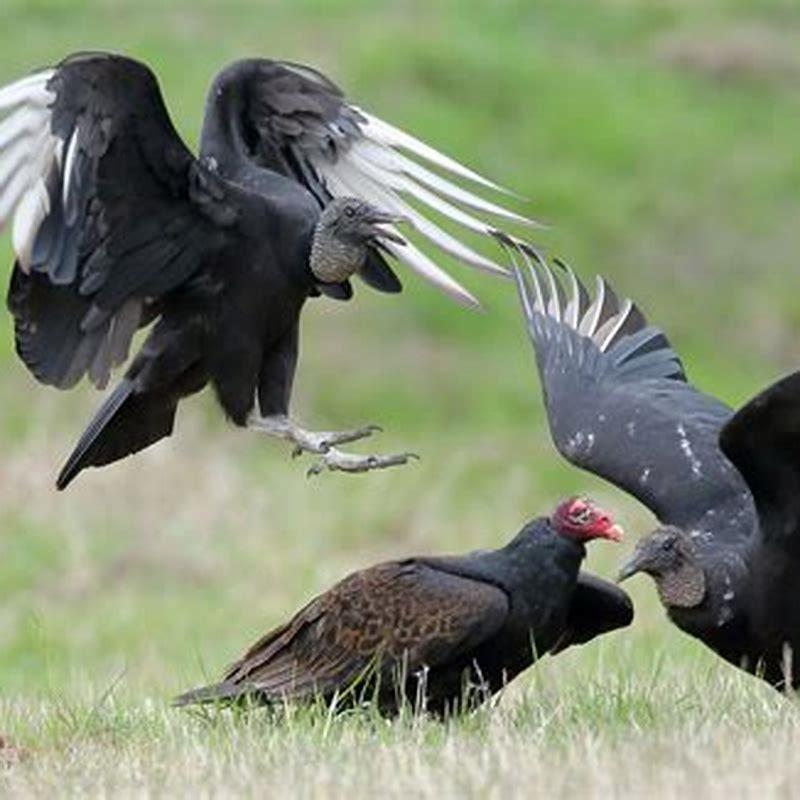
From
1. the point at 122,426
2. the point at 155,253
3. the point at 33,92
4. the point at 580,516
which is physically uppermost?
the point at 33,92

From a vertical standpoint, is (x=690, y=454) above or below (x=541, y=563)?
above

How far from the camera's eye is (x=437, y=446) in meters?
15.0

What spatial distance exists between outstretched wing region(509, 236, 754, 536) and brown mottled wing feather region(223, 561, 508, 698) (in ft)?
2.02

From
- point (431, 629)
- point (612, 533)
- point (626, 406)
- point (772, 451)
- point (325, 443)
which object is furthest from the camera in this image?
point (626, 406)

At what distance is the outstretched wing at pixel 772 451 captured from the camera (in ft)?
19.9

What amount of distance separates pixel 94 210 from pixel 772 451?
169 cm

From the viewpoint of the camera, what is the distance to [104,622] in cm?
1190

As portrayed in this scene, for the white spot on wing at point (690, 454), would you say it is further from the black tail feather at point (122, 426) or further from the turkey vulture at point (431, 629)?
the black tail feather at point (122, 426)

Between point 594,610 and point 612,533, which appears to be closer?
point 612,533

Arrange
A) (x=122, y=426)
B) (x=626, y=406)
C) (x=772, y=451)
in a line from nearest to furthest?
(x=772, y=451)
(x=122, y=426)
(x=626, y=406)

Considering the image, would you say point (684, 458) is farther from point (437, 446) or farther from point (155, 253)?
point (437, 446)

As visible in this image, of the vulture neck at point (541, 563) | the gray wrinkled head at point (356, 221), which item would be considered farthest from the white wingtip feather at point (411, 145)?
the vulture neck at point (541, 563)

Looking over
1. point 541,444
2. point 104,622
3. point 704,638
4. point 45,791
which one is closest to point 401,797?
point 45,791

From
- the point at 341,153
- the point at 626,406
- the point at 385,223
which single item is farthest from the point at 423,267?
the point at 626,406
